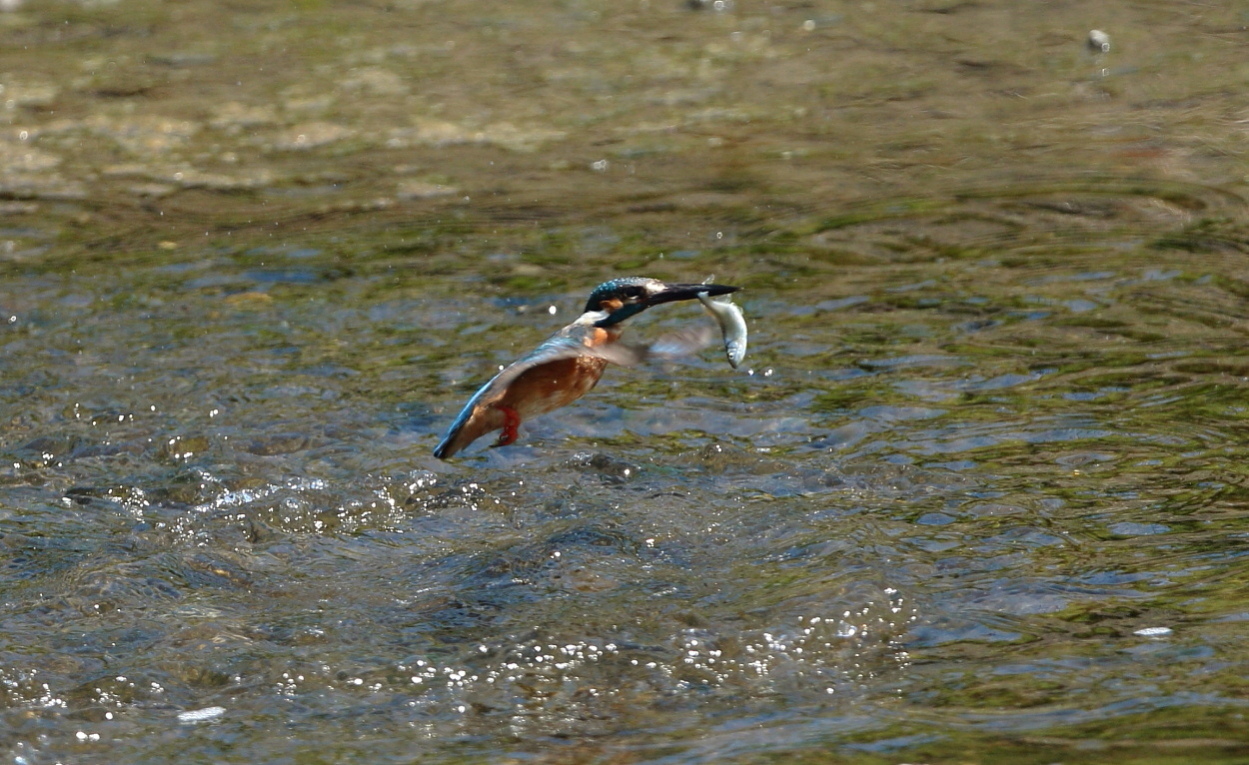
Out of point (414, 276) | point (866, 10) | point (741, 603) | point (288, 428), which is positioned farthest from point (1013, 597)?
point (866, 10)

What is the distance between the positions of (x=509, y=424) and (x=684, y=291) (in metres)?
0.54

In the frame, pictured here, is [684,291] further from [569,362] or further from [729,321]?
[569,362]

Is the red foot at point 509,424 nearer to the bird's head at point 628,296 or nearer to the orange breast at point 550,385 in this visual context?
the orange breast at point 550,385

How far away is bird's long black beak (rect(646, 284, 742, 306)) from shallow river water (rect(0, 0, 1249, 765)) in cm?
53

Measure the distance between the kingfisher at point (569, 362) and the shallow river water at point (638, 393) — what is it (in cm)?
33

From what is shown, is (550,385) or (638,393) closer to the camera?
(550,385)

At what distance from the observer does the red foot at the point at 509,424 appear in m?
4.01

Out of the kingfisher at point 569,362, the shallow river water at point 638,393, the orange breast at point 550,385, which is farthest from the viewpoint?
the orange breast at point 550,385

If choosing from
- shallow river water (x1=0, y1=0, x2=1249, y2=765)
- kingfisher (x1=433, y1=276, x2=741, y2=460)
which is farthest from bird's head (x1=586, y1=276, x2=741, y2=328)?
shallow river water (x1=0, y1=0, x2=1249, y2=765)

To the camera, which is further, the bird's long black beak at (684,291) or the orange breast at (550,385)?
the bird's long black beak at (684,291)

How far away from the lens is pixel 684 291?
4078mm

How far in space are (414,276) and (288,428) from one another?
4.20 feet

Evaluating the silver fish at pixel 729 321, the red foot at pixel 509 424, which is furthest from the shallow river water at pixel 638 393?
the silver fish at pixel 729 321

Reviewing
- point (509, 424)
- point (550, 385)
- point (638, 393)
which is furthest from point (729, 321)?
point (638, 393)
